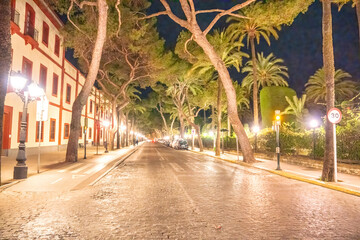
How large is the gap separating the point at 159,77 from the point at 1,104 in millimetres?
23279

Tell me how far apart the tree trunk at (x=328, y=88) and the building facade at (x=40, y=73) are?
16.0m

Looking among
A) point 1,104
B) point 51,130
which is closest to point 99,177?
point 1,104

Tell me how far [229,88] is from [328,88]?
30.2 feet

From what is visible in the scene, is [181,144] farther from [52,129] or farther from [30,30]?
A: [30,30]

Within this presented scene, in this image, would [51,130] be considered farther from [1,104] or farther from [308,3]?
[308,3]

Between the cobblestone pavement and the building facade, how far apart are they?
1254 cm

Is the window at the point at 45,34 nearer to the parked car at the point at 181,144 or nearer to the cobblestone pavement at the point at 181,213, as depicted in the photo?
the cobblestone pavement at the point at 181,213

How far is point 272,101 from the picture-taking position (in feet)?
113

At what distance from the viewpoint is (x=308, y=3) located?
16.7m

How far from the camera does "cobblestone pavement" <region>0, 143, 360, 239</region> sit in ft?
15.8

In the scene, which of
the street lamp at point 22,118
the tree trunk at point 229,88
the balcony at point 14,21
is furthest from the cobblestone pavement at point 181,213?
the balcony at point 14,21

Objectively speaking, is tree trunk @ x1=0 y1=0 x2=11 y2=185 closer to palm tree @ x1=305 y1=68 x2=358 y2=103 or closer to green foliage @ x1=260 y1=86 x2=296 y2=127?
green foliage @ x1=260 y1=86 x2=296 y2=127

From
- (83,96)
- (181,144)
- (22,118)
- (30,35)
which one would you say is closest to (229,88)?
(83,96)

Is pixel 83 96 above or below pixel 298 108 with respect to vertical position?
below
